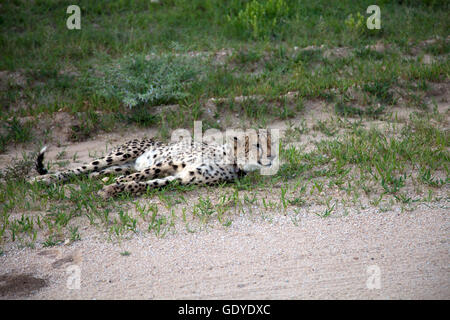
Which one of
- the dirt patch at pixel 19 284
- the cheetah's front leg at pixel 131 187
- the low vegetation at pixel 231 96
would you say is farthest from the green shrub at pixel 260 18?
the dirt patch at pixel 19 284

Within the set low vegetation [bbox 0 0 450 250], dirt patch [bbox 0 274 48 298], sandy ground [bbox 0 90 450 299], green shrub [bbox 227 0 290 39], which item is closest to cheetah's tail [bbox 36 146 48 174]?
low vegetation [bbox 0 0 450 250]

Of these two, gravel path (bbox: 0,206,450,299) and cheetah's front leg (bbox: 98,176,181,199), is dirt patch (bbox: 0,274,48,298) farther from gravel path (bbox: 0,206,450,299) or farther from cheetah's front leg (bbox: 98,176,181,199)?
cheetah's front leg (bbox: 98,176,181,199)

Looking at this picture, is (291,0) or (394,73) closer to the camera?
(394,73)

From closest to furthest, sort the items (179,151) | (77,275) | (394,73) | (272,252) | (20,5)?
(77,275) < (272,252) < (179,151) < (394,73) < (20,5)

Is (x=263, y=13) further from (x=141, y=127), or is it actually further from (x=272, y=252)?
(x=272, y=252)

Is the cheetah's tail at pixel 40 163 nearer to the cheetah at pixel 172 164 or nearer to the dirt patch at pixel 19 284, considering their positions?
the cheetah at pixel 172 164

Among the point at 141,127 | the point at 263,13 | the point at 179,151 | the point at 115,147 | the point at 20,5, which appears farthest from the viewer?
the point at 20,5

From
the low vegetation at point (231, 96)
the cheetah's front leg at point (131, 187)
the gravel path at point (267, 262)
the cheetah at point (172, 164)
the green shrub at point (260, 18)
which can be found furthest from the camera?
the green shrub at point (260, 18)

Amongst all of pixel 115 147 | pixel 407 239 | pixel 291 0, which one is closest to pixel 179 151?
pixel 115 147

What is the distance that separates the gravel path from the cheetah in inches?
38.6

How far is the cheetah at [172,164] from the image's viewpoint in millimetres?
5523

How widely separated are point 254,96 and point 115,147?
2409 mm

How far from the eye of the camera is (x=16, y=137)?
23.2ft

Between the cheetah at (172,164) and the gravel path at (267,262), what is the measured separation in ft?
3.22
